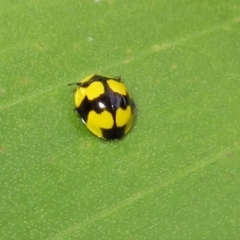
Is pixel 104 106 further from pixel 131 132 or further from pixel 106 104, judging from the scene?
pixel 131 132

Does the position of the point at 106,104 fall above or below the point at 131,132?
above

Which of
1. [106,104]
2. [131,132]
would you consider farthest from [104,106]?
[131,132]

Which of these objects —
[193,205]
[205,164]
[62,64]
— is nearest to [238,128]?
[205,164]

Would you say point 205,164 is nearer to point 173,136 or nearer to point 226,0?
point 173,136

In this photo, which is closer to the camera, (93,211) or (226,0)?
(93,211)

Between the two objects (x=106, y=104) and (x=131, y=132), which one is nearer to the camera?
(x=106, y=104)
